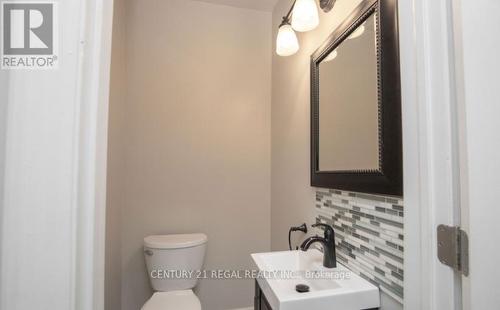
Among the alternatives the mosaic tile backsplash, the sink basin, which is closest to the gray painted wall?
the sink basin

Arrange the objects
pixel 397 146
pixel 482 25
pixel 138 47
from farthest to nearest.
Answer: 1. pixel 138 47
2. pixel 397 146
3. pixel 482 25

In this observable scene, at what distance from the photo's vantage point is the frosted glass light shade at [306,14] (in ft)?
3.63

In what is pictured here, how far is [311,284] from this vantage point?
1043 mm

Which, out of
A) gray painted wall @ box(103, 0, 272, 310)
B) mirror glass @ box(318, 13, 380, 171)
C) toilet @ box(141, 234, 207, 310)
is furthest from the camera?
gray painted wall @ box(103, 0, 272, 310)

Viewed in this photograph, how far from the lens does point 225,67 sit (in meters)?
1.93

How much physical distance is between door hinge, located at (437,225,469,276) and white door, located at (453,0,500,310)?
0.01 metres

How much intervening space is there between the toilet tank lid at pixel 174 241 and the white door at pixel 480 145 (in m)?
1.47

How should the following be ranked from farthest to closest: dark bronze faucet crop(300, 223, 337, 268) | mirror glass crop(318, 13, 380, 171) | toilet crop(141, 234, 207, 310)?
toilet crop(141, 234, 207, 310) → dark bronze faucet crop(300, 223, 337, 268) → mirror glass crop(318, 13, 380, 171)

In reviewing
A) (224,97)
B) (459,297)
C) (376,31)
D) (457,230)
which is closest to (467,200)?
(457,230)

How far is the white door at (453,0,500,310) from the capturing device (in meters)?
0.42

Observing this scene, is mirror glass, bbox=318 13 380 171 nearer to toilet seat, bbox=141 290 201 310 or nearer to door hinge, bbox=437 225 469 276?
door hinge, bbox=437 225 469 276

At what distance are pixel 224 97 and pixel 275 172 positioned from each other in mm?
738

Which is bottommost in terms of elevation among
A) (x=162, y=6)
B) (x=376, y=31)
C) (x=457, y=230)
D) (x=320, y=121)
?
(x=457, y=230)

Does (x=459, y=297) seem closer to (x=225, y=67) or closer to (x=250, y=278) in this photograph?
(x=250, y=278)
